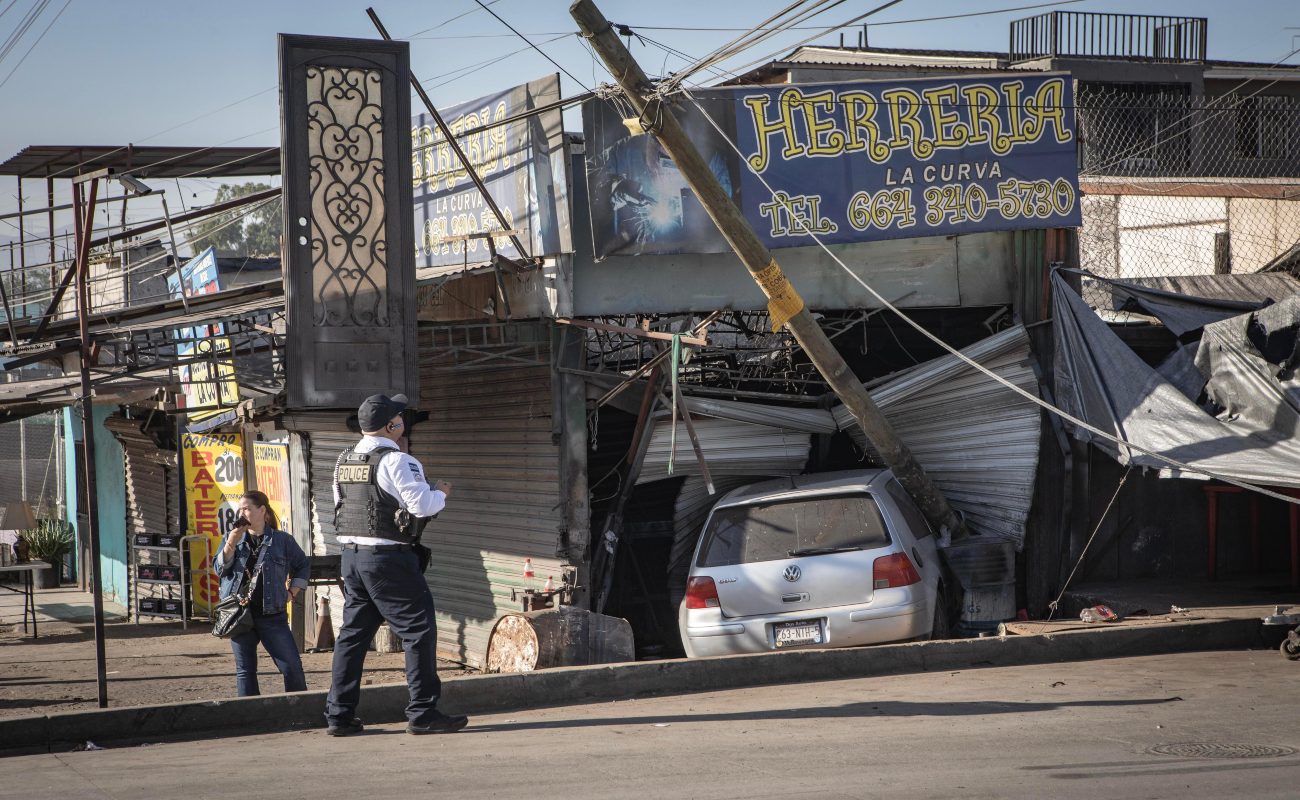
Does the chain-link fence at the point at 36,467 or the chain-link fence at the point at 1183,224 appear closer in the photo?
the chain-link fence at the point at 1183,224

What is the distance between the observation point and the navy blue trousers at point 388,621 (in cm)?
554

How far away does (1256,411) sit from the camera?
859 centimetres

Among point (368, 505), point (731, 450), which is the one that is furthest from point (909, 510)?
point (368, 505)

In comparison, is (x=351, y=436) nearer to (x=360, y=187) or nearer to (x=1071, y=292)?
(x=360, y=187)

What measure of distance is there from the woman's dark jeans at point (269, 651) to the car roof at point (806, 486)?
10.7ft

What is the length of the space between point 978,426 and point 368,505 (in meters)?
6.18

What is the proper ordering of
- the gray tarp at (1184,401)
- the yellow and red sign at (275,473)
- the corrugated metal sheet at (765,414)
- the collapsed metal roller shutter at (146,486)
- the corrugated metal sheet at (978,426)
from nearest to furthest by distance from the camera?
1. the gray tarp at (1184,401)
2. the corrugated metal sheet at (978,426)
3. the corrugated metal sheet at (765,414)
4. the yellow and red sign at (275,473)
5. the collapsed metal roller shutter at (146,486)

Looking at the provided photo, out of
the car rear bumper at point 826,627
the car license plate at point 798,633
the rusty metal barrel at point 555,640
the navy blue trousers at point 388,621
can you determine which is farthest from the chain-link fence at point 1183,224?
the navy blue trousers at point 388,621

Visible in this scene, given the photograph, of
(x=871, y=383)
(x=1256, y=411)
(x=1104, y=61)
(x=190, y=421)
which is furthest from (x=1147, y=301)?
(x=1104, y=61)

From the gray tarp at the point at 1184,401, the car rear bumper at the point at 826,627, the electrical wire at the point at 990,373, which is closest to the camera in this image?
the car rear bumper at the point at 826,627

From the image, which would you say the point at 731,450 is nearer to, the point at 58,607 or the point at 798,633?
the point at 798,633

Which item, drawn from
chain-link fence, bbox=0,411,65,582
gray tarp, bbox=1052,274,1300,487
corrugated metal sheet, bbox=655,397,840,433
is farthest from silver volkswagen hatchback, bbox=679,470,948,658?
chain-link fence, bbox=0,411,65,582

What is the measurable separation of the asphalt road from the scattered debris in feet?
4.97

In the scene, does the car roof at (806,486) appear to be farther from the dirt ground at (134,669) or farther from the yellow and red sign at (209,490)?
the yellow and red sign at (209,490)
